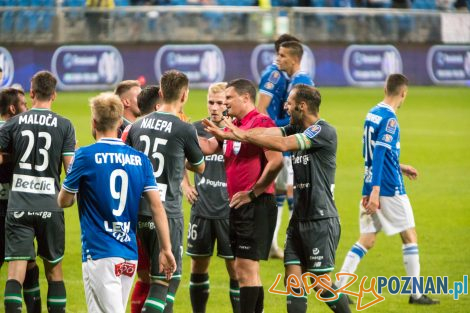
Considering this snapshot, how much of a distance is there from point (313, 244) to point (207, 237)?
131 centimetres

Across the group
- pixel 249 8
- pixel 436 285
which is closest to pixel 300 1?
pixel 249 8

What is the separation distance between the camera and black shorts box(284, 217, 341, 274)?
8.27 m

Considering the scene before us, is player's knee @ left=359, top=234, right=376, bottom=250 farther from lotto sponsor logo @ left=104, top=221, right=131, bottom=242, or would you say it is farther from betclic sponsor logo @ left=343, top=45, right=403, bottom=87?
betclic sponsor logo @ left=343, top=45, right=403, bottom=87

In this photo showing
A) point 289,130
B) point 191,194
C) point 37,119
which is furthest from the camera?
point 191,194

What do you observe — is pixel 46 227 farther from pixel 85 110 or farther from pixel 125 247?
pixel 85 110

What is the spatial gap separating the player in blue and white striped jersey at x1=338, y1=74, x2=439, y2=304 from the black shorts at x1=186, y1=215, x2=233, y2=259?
1.64m

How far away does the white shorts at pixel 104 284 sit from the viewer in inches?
266

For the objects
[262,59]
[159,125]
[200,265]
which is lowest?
[200,265]

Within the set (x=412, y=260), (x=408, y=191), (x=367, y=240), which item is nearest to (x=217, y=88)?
(x=367, y=240)

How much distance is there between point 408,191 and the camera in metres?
17.0

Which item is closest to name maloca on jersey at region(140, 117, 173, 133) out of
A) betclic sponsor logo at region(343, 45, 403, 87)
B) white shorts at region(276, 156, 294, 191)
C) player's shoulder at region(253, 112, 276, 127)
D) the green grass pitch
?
player's shoulder at region(253, 112, 276, 127)

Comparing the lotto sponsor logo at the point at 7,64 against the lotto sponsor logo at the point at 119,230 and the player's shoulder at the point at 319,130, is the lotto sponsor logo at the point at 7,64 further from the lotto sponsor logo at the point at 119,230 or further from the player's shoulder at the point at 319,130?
the lotto sponsor logo at the point at 119,230

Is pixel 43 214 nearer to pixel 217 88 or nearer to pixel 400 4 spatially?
pixel 217 88

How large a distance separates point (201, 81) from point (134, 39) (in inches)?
95.0
